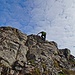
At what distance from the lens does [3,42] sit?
75188mm

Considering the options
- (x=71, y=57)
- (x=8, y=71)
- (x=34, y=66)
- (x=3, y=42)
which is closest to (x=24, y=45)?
(x=3, y=42)

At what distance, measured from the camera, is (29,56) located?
79438mm

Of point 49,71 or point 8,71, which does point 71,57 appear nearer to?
point 49,71

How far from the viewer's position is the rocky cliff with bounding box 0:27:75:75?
220ft

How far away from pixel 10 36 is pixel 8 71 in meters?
21.3

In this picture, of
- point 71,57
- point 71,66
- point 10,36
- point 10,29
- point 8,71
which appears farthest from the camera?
point 71,57

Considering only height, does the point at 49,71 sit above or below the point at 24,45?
below

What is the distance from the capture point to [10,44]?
76.5 meters

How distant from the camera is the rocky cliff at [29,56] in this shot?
66938 millimetres

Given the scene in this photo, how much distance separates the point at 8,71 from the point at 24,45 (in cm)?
2240

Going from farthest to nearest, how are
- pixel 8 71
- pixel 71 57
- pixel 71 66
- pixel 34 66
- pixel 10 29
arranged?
1. pixel 71 57
2. pixel 71 66
3. pixel 10 29
4. pixel 34 66
5. pixel 8 71

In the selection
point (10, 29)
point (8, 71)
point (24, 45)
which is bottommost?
point (8, 71)

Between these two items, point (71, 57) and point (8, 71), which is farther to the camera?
point (71, 57)

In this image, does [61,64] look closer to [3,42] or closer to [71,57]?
[71,57]
